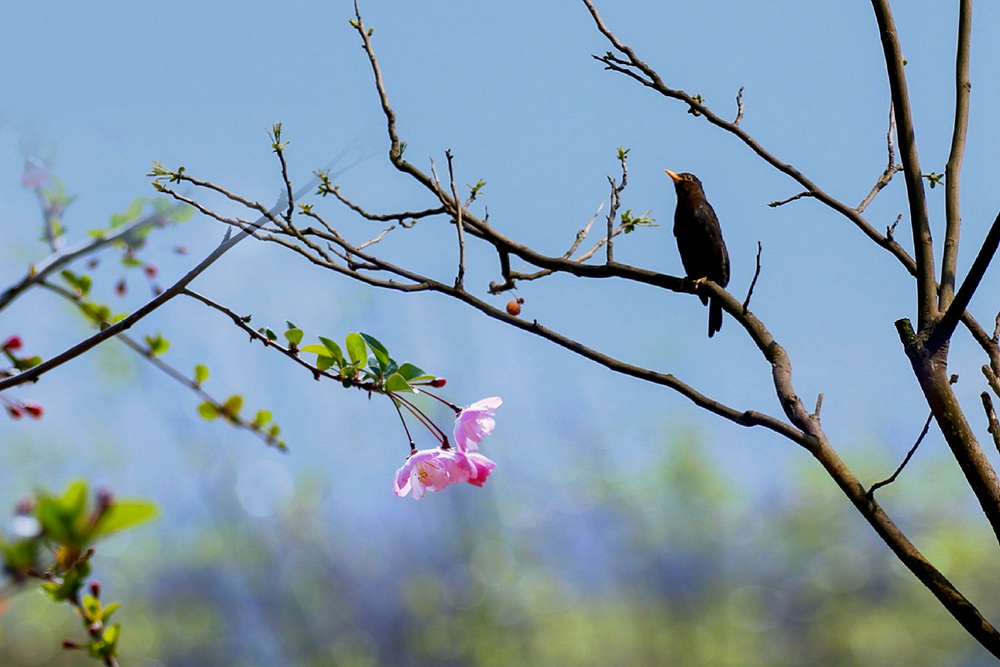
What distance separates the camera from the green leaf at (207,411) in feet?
3.79

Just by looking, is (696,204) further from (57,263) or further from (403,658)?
(403,658)

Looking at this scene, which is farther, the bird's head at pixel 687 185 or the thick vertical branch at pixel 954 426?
the bird's head at pixel 687 185

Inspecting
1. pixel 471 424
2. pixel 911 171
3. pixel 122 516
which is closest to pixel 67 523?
pixel 122 516

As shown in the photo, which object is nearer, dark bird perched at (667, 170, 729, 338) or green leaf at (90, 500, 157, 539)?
green leaf at (90, 500, 157, 539)

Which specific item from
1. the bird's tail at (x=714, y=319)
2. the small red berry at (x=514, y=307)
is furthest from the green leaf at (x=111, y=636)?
the bird's tail at (x=714, y=319)

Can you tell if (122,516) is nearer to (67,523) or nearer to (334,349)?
(67,523)

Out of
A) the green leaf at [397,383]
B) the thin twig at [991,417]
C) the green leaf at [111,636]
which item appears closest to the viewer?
the green leaf at [111,636]

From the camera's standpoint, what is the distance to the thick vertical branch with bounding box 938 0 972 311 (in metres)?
1.41

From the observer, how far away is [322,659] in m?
7.90

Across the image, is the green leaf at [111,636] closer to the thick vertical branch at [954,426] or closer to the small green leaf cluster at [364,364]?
the small green leaf cluster at [364,364]

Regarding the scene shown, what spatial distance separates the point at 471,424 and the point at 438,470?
69 mm

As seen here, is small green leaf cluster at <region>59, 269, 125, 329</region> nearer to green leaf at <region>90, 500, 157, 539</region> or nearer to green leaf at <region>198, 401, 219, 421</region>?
green leaf at <region>198, 401, 219, 421</region>

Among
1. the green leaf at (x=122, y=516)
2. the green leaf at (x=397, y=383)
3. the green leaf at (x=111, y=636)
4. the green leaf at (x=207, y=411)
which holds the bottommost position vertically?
the green leaf at (x=122, y=516)

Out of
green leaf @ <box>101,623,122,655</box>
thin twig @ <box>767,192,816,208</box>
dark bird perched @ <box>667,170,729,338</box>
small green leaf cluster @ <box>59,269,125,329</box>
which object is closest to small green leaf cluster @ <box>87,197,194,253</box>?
small green leaf cluster @ <box>59,269,125,329</box>
